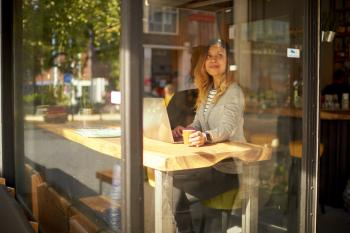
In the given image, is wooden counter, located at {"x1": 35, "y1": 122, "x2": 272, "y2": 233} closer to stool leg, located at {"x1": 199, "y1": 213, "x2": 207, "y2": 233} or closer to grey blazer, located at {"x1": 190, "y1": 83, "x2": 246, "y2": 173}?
grey blazer, located at {"x1": 190, "y1": 83, "x2": 246, "y2": 173}

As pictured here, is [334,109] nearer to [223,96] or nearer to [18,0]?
[223,96]

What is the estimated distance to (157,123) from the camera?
2.36 meters

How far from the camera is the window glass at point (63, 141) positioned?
2.36 metres

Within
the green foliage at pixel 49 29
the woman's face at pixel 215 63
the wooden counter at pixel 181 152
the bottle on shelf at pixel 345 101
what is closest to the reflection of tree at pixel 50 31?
the green foliage at pixel 49 29

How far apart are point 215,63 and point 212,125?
0.41 m

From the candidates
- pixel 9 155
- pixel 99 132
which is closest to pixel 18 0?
pixel 9 155

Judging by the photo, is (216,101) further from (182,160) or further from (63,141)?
(63,141)

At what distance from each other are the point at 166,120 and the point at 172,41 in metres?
15.4

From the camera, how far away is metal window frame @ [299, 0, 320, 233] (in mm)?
2387

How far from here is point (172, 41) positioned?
17656 mm

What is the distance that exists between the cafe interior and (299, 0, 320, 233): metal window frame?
0.01 meters

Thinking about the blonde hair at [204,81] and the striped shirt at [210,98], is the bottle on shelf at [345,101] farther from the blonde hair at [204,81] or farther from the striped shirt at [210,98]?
the striped shirt at [210,98]

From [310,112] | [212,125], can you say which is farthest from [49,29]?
[310,112]

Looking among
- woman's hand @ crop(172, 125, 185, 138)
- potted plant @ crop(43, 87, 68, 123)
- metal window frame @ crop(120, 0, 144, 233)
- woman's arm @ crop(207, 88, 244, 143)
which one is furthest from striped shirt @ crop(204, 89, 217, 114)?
potted plant @ crop(43, 87, 68, 123)
